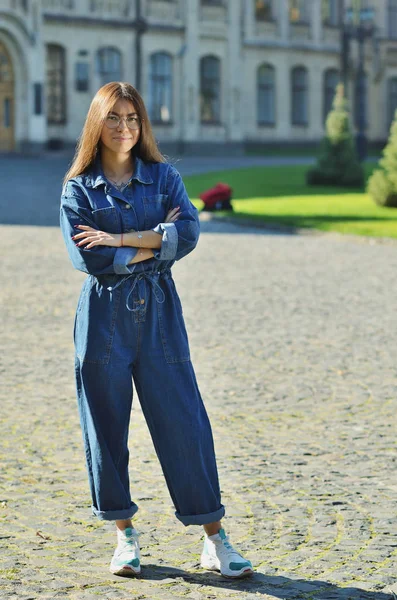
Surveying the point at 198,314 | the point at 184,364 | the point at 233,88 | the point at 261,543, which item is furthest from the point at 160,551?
the point at 233,88

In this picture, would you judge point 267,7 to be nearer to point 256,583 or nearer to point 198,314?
point 198,314

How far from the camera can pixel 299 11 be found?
54.0m

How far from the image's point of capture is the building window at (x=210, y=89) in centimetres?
5038

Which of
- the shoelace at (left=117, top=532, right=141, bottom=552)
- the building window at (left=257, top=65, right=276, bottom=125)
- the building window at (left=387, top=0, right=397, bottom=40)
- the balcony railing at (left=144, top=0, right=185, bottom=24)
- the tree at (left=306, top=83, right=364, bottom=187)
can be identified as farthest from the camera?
the building window at (left=387, top=0, right=397, bottom=40)

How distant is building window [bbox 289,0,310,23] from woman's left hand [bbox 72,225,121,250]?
1996 inches

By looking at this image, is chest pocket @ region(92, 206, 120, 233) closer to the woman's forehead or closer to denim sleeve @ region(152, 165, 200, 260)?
denim sleeve @ region(152, 165, 200, 260)

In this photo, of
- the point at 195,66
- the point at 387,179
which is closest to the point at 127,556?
the point at 387,179

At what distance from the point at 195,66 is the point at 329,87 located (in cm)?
780

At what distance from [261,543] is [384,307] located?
6.82m

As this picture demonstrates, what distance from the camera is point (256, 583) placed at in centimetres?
436

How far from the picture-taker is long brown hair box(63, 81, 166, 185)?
4.35m

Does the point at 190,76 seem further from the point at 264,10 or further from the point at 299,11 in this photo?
the point at 299,11

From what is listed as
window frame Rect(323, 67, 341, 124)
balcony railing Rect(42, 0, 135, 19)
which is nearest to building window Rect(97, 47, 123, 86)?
balcony railing Rect(42, 0, 135, 19)

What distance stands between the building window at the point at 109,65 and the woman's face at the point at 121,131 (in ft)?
140
